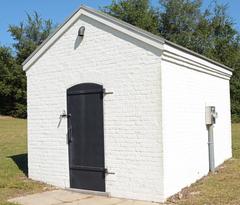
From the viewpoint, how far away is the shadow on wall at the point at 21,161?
11.4 m

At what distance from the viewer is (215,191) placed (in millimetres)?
8172

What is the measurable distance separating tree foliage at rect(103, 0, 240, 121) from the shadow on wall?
96.5ft

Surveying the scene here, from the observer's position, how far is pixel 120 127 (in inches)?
324

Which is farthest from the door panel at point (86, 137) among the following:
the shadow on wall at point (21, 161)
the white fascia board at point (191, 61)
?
the shadow on wall at point (21, 161)

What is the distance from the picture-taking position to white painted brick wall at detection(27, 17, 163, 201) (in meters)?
7.82

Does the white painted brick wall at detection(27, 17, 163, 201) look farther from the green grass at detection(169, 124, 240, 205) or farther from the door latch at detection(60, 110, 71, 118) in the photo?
the green grass at detection(169, 124, 240, 205)

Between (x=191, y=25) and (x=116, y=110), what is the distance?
3775cm

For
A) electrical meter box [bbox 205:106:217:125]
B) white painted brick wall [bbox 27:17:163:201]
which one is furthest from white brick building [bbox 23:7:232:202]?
electrical meter box [bbox 205:106:217:125]

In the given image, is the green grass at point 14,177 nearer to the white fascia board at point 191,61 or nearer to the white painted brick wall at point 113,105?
the white painted brick wall at point 113,105

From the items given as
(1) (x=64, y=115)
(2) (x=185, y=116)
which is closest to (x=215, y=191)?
(2) (x=185, y=116)

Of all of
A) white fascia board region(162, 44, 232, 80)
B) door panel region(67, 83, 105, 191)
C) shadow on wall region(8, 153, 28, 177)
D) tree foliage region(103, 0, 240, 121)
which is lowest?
shadow on wall region(8, 153, 28, 177)

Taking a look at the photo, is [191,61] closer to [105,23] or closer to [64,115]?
[105,23]

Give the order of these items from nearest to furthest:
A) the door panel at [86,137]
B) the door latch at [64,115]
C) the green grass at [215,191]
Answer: the green grass at [215,191] < the door panel at [86,137] < the door latch at [64,115]

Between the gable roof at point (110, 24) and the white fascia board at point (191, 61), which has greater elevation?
the gable roof at point (110, 24)
